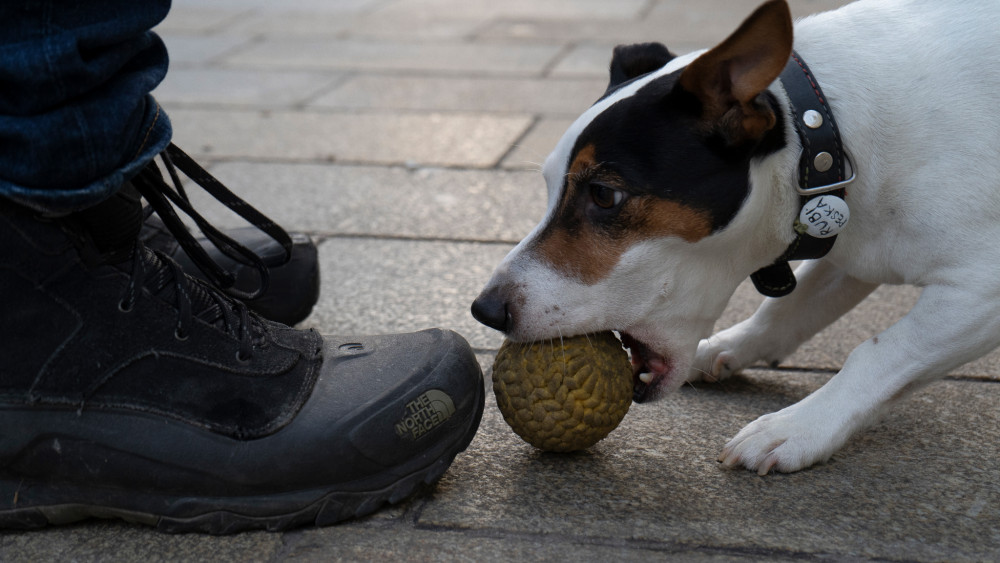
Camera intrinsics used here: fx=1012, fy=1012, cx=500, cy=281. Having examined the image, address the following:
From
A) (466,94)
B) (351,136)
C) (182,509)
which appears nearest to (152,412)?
(182,509)

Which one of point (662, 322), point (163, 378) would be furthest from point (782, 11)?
point (163, 378)

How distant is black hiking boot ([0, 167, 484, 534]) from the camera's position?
5.57 ft

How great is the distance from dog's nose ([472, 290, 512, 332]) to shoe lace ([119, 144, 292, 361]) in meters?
0.42

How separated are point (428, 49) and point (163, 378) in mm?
5099

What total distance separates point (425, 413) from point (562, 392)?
0.87ft

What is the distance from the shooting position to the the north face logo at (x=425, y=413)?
1.78 meters

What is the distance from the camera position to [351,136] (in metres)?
4.69

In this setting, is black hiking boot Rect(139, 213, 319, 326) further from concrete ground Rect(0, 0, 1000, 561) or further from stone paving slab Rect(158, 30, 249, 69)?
stone paving slab Rect(158, 30, 249, 69)

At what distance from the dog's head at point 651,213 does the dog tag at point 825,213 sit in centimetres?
7

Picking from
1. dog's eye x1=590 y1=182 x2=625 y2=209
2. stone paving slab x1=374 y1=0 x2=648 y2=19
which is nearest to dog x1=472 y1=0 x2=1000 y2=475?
dog's eye x1=590 y1=182 x2=625 y2=209

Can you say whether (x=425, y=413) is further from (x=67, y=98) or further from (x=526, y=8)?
(x=526, y=8)

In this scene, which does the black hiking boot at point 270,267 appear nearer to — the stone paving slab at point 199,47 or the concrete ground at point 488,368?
the concrete ground at point 488,368

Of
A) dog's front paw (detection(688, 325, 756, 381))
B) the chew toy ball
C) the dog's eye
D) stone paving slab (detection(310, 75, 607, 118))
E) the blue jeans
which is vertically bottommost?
stone paving slab (detection(310, 75, 607, 118))

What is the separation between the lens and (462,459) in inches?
79.0
